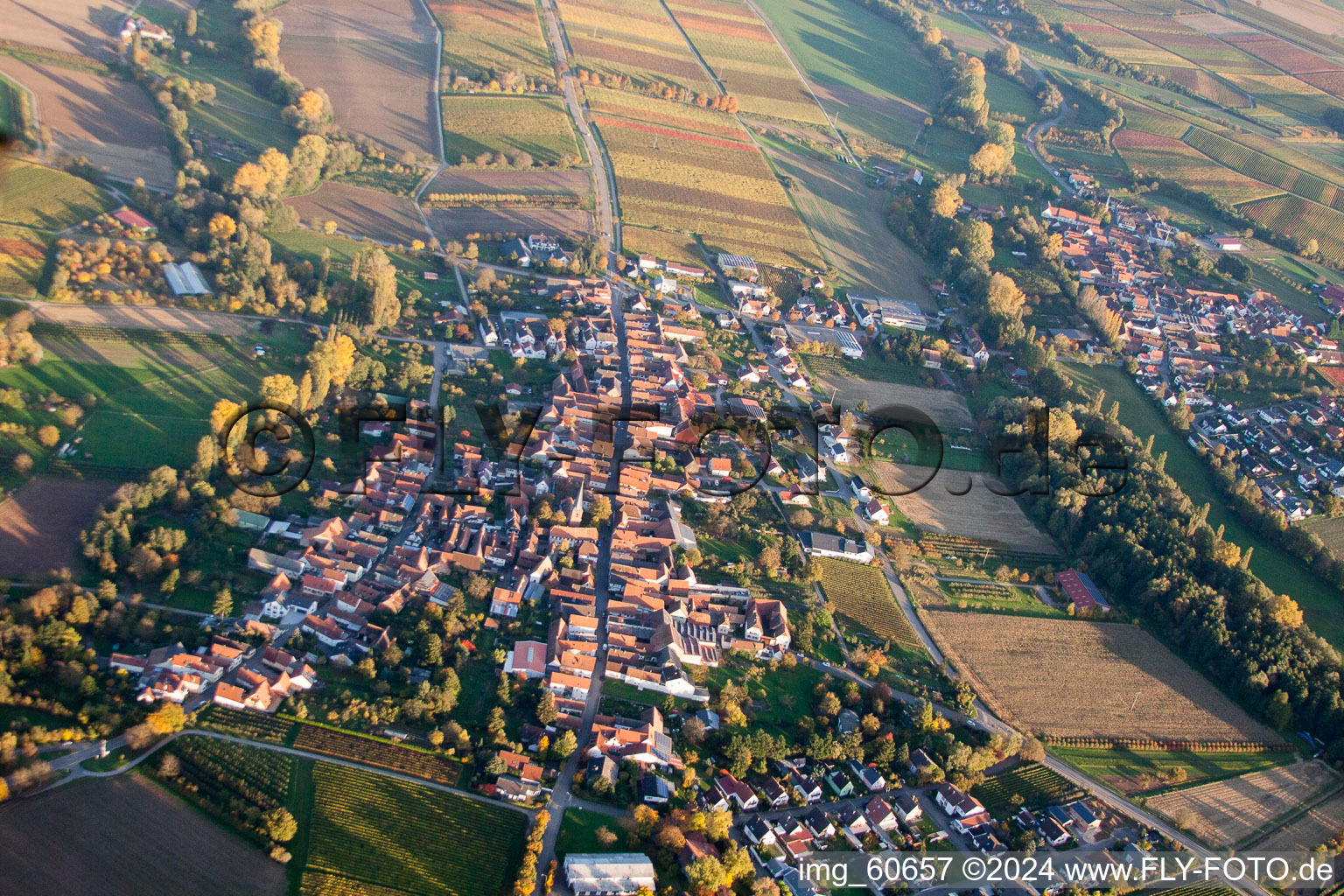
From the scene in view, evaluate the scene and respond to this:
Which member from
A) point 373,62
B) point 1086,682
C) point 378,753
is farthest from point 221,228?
point 1086,682

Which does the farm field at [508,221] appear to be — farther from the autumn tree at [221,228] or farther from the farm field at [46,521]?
the farm field at [46,521]

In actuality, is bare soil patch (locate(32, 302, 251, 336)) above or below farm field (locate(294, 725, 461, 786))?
above

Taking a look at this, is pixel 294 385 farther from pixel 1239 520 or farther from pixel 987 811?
pixel 1239 520

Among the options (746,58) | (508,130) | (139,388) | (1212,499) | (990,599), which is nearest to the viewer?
(990,599)

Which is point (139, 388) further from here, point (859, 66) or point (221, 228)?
point (859, 66)

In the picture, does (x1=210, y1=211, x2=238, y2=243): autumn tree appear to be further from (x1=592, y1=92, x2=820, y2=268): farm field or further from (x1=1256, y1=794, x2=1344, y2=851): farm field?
(x1=1256, y1=794, x2=1344, y2=851): farm field

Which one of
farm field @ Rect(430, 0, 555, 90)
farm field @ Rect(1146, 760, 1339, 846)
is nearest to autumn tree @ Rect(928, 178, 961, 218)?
farm field @ Rect(430, 0, 555, 90)

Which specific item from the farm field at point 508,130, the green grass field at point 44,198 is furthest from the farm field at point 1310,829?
the green grass field at point 44,198
